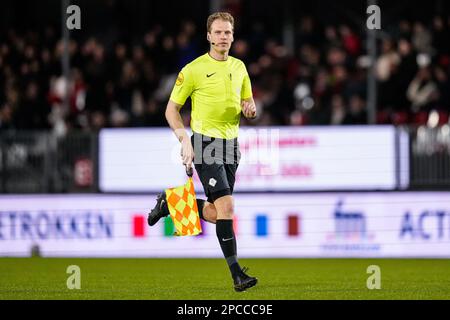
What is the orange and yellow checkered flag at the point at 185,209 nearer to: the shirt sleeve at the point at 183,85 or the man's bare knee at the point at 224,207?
the man's bare knee at the point at 224,207

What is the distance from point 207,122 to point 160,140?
6544 millimetres

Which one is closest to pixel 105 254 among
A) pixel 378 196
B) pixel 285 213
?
pixel 285 213

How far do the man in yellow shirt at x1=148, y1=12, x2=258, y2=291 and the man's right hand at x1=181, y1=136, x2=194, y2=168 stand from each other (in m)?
0.19

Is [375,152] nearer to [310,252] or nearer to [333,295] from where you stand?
[310,252]

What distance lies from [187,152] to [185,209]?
0.88 m

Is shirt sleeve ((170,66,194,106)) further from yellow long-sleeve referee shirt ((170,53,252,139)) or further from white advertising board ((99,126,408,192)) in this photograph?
white advertising board ((99,126,408,192))

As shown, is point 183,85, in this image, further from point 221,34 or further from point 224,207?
point 224,207

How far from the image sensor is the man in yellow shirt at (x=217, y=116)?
11.2m

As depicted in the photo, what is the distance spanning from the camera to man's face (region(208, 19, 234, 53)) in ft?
36.3

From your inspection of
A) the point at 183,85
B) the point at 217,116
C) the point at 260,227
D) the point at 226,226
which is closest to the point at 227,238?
the point at 226,226

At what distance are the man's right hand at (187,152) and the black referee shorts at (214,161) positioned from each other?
0.73 feet

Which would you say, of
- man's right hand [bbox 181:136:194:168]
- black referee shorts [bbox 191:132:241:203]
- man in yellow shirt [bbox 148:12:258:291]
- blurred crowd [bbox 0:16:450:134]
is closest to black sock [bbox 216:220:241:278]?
man in yellow shirt [bbox 148:12:258:291]

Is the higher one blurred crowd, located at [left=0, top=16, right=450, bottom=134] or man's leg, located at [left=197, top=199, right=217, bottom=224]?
blurred crowd, located at [left=0, top=16, right=450, bottom=134]

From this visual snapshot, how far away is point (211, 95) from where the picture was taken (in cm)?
1129
